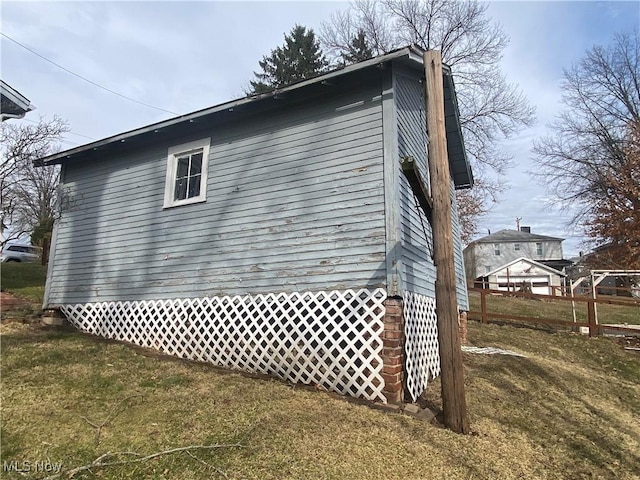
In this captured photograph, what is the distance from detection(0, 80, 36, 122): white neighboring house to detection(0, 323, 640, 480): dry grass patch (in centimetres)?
521

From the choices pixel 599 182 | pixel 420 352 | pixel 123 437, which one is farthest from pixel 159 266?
pixel 599 182

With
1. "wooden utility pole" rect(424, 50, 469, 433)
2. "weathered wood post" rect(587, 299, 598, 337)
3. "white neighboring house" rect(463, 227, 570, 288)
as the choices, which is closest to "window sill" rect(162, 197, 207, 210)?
"wooden utility pole" rect(424, 50, 469, 433)

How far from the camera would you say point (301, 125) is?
693cm

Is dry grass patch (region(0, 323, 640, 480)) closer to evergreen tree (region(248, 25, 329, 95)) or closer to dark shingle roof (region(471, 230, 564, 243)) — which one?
evergreen tree (region(248, 25, 329, 95))

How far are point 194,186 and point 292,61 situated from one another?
21.7m

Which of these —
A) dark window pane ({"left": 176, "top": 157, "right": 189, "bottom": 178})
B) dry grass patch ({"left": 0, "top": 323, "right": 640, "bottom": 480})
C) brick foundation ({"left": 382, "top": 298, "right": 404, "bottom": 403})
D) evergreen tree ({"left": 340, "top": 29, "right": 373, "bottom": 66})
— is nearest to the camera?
dry grass patch ({"left": 0, "top": 323, "right": 640, "bottom": 480})

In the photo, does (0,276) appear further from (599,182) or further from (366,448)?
(599,182)

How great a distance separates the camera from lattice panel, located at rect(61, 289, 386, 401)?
5508 millimetres

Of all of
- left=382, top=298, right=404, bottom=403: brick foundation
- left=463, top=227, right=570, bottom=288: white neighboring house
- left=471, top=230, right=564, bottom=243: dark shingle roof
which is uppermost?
left=471, top=230, right=564, bottom=243: dark shingle roof

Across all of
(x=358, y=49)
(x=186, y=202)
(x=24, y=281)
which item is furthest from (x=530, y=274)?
(x=24, y=281)

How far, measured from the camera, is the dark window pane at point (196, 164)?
27.1 feet

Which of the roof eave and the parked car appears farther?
the parked car

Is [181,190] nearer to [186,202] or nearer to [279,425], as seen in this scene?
[186,202]

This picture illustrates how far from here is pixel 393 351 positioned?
527 centimetres
